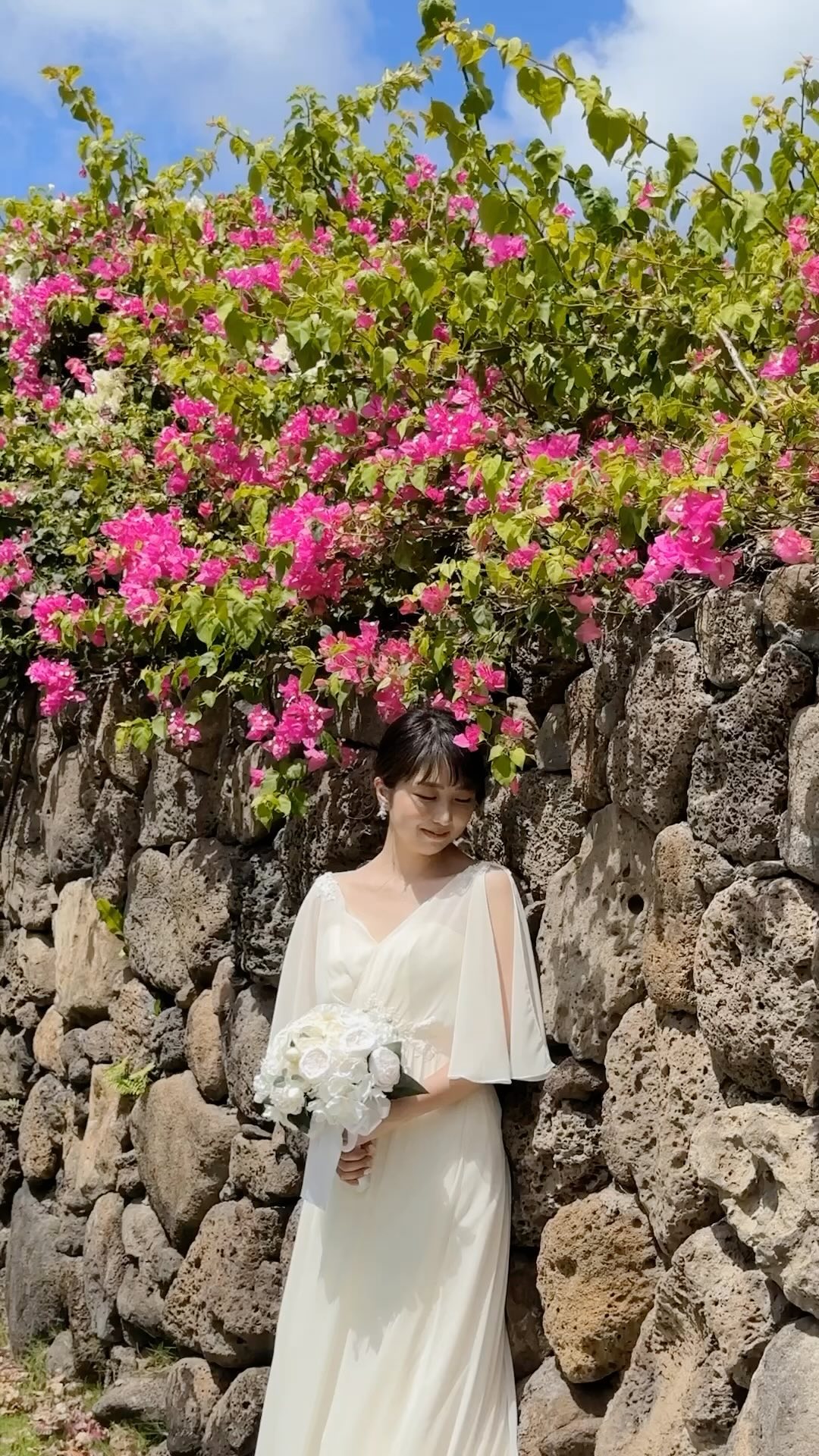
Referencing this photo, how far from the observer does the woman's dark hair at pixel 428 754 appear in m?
2.56

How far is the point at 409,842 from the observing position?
2.64 meters

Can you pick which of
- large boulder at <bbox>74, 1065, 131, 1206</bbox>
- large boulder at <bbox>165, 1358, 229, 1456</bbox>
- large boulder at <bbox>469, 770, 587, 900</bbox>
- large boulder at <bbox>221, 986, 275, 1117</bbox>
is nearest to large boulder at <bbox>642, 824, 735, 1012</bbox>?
large boulder at <bbox>469, 770, 587, 900</bbox>

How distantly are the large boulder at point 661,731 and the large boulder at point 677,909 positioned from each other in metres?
0.05

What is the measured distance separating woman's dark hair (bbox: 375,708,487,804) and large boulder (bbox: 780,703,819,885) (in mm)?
753

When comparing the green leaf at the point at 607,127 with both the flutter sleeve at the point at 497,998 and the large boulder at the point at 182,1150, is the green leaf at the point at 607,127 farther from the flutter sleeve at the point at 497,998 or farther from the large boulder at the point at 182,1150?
the large boulder at the point at 182,1150

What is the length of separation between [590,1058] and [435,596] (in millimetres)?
884

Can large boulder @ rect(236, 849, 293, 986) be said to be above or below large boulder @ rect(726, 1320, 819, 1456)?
above

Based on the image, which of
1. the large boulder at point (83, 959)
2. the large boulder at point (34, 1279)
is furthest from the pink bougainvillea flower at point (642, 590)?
the large boulder at point (34, 1279)

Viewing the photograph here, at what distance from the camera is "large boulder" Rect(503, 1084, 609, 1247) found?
2445 mm

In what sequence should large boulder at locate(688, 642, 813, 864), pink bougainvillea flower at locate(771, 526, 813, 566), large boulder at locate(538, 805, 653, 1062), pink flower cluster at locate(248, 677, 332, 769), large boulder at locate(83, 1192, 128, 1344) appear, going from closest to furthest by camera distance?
pink bougainvillea flower at locate(771, 526, 813, 566), large boulder at locate(688, 642, 813, 864), large boulder at locate(538, 805, 653, 1062), pink flower cluster at locate(248, 677, 332, 769), large boulder at locate(83, 1192, 128, 1344)

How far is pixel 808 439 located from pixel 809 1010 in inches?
32.3

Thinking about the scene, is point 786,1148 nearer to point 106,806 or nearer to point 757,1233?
point 757,1233

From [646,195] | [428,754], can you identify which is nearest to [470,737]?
[428,754]

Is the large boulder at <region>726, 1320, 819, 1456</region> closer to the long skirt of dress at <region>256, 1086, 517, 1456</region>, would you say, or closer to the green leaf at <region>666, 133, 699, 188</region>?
the long skirt of dress at <region>256, 1086, 517, 1456</region>
